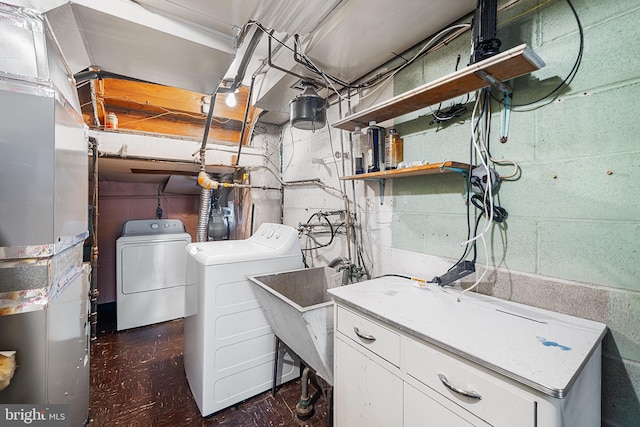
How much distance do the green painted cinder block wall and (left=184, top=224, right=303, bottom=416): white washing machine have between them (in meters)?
1.42

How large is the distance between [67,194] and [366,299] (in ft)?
4.05

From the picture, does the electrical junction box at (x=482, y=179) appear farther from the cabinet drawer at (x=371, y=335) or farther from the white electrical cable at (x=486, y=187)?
the cabinet drawer at (x=371, y=335)

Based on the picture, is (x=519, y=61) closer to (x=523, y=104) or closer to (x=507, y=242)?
(x=523, y=104)

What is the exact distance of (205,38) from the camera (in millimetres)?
1551

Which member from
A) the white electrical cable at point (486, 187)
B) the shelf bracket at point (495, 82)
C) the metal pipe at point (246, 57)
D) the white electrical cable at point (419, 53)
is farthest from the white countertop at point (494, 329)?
the metal pipe at point (246, 57)

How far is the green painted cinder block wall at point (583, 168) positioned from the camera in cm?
93

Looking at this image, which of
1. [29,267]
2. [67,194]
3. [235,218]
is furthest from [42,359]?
[235,218]

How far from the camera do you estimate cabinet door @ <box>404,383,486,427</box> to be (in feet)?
2.72

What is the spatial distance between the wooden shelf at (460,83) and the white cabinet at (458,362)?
3.25ft

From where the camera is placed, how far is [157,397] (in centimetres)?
195

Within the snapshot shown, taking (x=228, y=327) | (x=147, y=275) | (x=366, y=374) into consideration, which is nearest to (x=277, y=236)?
(x=228, y=327)

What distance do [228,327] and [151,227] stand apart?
7.69 feet

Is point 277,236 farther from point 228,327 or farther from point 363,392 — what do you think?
point 363,392

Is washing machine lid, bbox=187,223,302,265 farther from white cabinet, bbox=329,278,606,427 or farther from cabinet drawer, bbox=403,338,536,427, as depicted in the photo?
cabinet drawer, bbox=403,338,536,427
